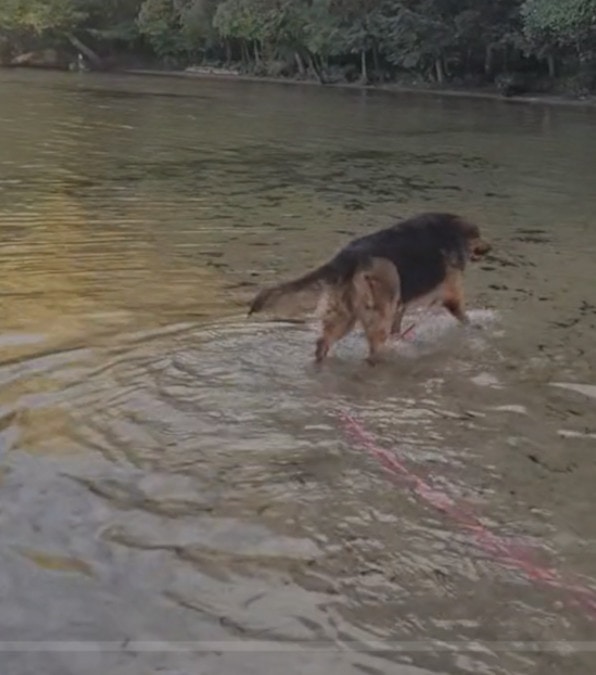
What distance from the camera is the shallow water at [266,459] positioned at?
3646 millimetres

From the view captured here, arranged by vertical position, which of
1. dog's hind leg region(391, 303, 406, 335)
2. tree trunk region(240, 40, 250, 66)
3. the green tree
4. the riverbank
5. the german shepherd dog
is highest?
the green tree

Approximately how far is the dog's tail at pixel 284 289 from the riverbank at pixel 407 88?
29285 mm

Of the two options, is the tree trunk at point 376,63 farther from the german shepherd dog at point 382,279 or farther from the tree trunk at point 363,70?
the german shepherd dog at point 382,279

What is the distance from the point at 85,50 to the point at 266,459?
5852 cm

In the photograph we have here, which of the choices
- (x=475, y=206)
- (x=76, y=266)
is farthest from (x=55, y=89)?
(x=76, y=266)

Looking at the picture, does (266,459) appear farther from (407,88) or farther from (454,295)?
(407,88)

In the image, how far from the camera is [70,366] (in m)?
6.28

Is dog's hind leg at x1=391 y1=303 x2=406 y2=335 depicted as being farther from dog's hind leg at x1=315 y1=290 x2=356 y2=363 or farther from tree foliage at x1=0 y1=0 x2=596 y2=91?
tree foliage at x1=0 y1=0 x2=596 y2=91

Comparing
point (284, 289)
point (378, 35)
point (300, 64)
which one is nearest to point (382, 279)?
point (284, 289)

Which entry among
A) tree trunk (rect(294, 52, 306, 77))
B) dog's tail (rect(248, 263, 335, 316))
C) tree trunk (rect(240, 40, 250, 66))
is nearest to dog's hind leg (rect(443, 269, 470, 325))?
dog's tail (rect(248, 263, 335, 316))

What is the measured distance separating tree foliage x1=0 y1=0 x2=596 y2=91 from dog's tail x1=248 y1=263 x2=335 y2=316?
24.7 meters

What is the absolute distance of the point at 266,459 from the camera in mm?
5027

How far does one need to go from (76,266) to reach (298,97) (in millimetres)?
27563

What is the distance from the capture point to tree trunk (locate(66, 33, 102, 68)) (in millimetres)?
59138
